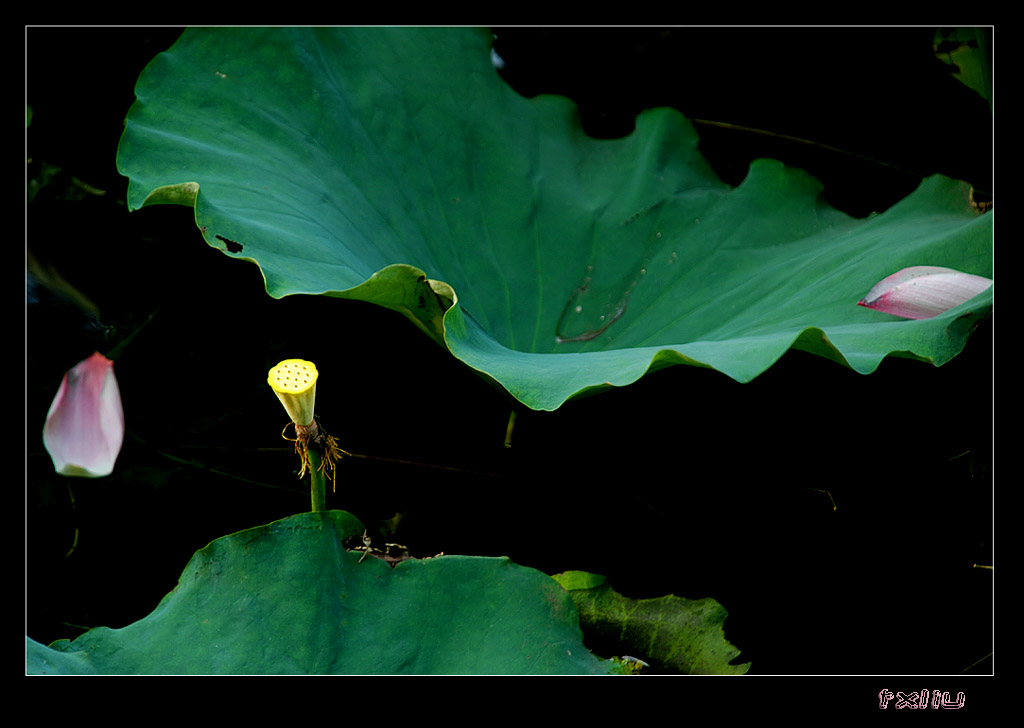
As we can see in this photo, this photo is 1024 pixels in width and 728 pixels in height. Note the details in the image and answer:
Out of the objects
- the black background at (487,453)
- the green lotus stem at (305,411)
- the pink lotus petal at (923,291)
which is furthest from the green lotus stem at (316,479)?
the pink lotus petal at (923,291)

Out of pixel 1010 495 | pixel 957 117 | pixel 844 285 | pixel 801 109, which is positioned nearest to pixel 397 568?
pixel 844 285

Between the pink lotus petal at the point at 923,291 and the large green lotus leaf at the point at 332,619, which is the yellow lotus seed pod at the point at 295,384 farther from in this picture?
the pink lotus petal at the point at 923,291

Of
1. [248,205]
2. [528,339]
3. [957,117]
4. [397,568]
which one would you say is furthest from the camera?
[957,117]

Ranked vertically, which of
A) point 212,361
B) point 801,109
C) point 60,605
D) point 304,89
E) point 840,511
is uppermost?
point 801,109

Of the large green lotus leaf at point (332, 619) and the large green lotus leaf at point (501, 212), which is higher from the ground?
the large green lotus leaf at point (501, 212)

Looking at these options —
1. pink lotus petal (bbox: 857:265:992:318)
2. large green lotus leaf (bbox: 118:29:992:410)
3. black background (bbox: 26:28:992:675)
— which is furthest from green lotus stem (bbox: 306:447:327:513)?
pink lotus petal (bbox: 857:265:992:318)

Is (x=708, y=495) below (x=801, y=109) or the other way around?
below

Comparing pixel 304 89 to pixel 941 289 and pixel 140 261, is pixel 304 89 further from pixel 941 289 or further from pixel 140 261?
pixel 941 289
